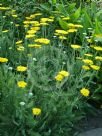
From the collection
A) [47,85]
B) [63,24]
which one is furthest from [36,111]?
[63,24]

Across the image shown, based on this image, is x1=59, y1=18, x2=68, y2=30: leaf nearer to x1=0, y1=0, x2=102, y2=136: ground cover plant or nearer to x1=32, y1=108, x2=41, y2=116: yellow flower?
x1=0, y1=0, x2=102, y2=136: ground cover plant

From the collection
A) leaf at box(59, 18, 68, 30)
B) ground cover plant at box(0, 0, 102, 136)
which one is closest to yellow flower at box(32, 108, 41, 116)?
ground cover plant at box(0, 0, 102, 136)

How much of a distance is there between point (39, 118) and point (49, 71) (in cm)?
80

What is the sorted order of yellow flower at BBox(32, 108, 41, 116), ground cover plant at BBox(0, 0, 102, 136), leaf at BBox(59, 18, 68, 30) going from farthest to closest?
leaf at BBox(59, 18, 68, 30)
ground cover plant at BBox(0, 0, 102, 136)
yellow flower at BBox(32, 108, 41, 116)

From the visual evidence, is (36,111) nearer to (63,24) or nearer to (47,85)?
(47,85)

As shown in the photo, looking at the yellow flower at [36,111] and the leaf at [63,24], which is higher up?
the leaf at [63,24]

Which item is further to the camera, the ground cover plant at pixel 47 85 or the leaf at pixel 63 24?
the leaf at pixel 63 24

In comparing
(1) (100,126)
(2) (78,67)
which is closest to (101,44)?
(2) (78,67)

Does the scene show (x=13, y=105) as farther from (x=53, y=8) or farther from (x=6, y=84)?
(x=53, y=8)

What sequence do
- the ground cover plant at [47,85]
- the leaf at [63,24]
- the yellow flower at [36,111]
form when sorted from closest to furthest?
the yellow flower at [36,111]
the ground cover plant at [47,85]
the leaf at [63,24]

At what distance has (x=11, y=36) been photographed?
5.14m

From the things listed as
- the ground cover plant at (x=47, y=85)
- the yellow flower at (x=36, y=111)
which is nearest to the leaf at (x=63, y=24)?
the ground cover plant at (x=47, y=85)

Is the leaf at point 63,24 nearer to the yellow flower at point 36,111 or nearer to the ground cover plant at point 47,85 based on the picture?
the ground cover plant at point 47,85

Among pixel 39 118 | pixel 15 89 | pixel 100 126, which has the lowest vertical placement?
pixel 100 126
